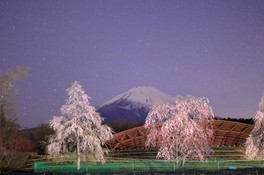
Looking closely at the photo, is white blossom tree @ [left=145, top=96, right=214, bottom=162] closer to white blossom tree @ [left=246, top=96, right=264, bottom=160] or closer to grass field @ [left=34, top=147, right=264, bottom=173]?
white blossom tree @ [left=246, top=96, right=264, bottom=160]

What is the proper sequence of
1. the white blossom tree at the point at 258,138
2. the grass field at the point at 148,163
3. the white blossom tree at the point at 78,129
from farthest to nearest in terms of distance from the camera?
the grass field at the point at 148,163 → the white blossom tree at the point at 78,129 → the white blossom tree at the point at 258,138

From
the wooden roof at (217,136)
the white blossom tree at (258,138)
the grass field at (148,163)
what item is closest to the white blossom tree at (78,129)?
the grass field at (148,163)

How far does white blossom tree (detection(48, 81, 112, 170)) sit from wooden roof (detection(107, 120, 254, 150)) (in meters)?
26.4

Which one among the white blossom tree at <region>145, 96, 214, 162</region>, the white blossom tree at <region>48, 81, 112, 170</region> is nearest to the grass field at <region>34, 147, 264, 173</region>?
the white blossom tree at <region>48, 81, 112, 170</region>

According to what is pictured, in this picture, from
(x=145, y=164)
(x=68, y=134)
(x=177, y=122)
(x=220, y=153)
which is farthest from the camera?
(x=220, y=153)

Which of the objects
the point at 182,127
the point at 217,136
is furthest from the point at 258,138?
the point at 217,136

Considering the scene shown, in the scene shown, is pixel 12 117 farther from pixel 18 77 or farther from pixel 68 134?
pixel 68 134

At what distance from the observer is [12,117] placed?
184ft

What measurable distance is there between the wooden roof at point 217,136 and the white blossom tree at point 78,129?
1041 inches

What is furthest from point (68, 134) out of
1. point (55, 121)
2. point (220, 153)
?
point (220, 153)

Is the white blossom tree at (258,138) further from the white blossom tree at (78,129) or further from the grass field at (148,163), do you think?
the white blossom tree at (78,129)

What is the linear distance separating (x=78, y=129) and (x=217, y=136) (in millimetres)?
38987

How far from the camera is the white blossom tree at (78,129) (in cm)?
4038

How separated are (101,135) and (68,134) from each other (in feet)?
11.4
